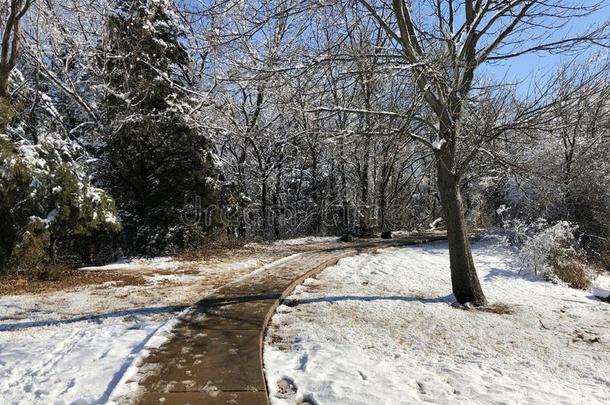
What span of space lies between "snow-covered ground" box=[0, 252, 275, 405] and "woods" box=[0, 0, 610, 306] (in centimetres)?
154

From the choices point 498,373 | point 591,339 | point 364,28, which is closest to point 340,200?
point 364,28

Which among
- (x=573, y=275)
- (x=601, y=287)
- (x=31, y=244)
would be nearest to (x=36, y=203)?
(x=31, y=244)

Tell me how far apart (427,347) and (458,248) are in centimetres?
245

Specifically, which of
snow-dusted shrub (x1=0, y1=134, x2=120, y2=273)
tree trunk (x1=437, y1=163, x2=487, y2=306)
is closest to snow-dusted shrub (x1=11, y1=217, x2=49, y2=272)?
snow-dusted shrub (x1=0, y1=134, x2=120, y2=273)

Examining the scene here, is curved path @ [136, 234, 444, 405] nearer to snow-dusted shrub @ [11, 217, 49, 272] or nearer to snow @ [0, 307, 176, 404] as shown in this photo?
snow @ [0, 307, 176, 404]

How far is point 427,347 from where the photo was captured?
15.4 feet

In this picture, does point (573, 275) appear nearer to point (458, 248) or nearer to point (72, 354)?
point (458, 248)

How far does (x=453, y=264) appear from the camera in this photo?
22.4ft

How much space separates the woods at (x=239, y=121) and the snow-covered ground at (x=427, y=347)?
45.4 inches

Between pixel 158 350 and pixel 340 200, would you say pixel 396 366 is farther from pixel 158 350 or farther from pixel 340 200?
pixel 340 200

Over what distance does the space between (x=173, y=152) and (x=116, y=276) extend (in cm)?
404

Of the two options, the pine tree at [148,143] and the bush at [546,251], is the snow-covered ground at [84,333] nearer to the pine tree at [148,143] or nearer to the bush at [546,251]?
the pine tree at [148,143]

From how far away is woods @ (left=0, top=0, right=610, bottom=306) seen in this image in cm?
A: 633

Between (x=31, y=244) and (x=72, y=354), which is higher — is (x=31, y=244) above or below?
above
